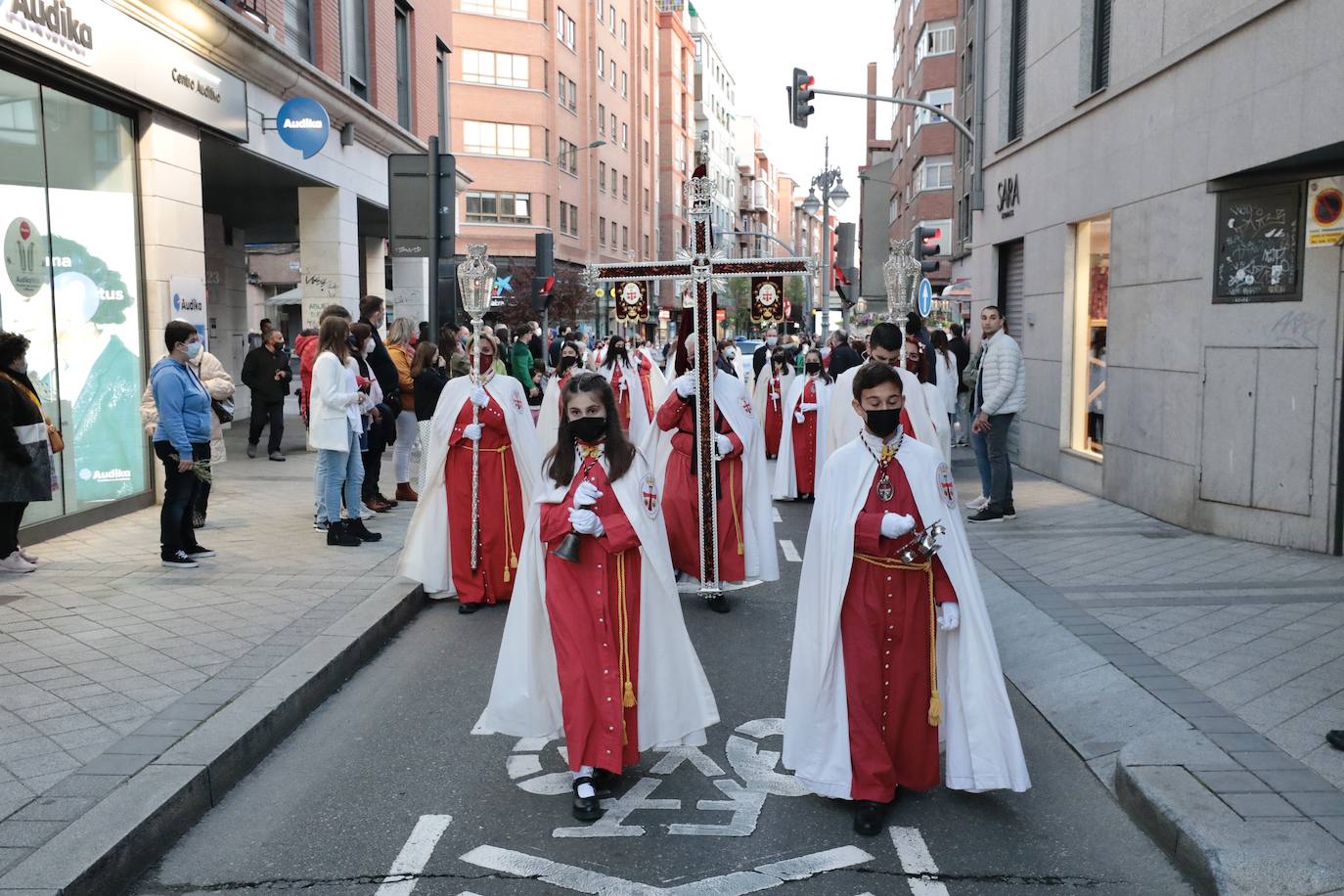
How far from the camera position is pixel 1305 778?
15.0 ft

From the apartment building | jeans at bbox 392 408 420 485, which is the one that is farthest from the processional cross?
the apartment building

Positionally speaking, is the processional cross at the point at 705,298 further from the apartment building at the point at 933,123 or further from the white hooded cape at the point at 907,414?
the apartment building at the point at 933,123

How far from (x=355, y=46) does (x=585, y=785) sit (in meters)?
17.5

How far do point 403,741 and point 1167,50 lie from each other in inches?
364

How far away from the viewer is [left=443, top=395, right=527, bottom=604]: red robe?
8.30 m

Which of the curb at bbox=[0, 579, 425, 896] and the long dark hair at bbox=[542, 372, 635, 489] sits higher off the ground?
the long dark hair at bbox=[542, 372, 635, 489]

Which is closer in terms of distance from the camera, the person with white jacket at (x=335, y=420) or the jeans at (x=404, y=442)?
the person with white jacket at (x=335, y=420)

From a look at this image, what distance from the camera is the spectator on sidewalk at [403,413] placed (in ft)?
40.9

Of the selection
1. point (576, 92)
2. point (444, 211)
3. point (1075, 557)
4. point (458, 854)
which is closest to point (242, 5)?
point (444, 211)

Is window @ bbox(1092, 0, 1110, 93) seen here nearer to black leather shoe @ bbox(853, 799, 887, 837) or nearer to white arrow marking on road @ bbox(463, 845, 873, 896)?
black leather shoe @ bbox(853, 799, 887, 837)

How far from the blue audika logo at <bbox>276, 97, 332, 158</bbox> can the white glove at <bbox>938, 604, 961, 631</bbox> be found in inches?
484

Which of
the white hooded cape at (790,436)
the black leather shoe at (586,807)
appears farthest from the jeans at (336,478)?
the black leather shoe at (586,807)

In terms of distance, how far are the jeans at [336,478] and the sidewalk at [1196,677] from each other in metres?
5.09

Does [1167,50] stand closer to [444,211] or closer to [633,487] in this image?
[444,211]
